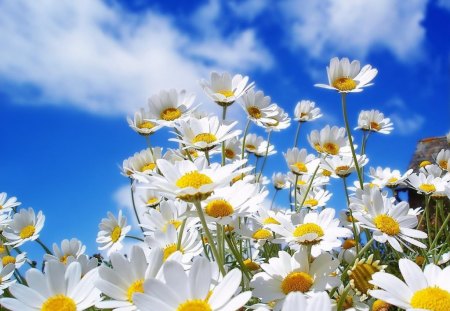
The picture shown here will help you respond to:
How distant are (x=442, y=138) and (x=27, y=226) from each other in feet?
24.7

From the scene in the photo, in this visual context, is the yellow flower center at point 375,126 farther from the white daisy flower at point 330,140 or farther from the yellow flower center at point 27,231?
the yellow flower center at point 27,231

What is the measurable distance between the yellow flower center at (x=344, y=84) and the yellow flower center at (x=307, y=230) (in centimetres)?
83

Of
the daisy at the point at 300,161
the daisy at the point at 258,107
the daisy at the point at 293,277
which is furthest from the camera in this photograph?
the daisy at the point at 300,161

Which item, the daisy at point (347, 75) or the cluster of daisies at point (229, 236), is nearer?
the cluster of daisies at point (229, 236)

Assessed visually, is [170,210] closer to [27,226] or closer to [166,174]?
[166,174]

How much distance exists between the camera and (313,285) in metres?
1.62

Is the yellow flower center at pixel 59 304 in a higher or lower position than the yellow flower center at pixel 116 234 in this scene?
lower

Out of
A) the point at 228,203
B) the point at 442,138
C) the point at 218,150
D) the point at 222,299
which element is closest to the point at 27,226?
the point at 218,150

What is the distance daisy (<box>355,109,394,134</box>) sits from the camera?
3369 millimetres

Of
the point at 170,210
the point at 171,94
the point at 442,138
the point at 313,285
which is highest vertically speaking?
the point at 442,138

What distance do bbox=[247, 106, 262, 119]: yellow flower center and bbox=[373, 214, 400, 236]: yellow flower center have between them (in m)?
Answer: 0.92

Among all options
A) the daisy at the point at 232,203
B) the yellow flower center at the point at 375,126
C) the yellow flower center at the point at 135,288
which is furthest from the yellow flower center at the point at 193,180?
the yellow flower center at the point at 375,126

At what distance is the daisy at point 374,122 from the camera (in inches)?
133

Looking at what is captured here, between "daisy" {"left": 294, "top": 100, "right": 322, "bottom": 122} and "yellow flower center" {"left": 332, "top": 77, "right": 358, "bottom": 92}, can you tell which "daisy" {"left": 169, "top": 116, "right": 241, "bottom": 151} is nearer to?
"yellow flower center" {"left": 332, "top": 77, "right": 358, "bottom": 92}
